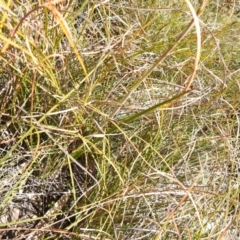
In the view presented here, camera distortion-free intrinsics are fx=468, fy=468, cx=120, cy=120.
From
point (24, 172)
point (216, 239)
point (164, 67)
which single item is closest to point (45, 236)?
point (24, 172)

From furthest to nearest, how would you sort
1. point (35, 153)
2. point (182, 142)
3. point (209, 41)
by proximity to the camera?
point (209, 41), point (182, 142), point (35, 153)

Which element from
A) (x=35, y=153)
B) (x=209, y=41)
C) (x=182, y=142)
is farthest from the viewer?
(x=209, y=41)

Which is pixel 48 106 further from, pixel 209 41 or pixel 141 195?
pixel 209 41

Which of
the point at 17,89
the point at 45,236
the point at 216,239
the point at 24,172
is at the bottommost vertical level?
the point at 216,239

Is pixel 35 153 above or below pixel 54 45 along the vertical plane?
below

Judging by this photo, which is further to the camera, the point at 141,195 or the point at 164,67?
the point at 164,67

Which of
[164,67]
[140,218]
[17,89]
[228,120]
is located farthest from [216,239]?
[17,89]

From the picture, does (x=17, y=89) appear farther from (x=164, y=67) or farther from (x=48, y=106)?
(x=164, y=67)
